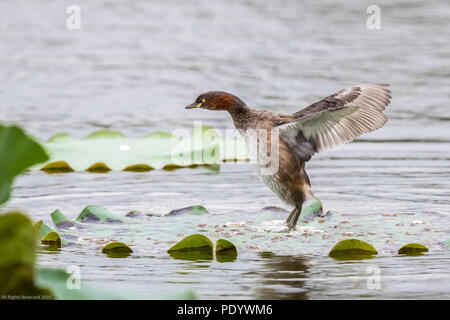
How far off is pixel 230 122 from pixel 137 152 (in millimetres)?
2353

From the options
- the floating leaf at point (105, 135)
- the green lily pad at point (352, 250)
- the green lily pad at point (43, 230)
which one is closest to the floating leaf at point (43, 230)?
the green lily pad at point (43, 230)

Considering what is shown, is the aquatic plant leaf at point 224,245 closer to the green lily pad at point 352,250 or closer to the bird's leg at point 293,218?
the green lily pad at point 352,250

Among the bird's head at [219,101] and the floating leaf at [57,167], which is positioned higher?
the bird's head at [219,101]

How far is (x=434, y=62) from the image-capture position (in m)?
13.8

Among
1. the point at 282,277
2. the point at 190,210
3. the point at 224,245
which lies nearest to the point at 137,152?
the point at 190,210

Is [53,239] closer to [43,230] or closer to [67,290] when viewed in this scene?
[43,230]

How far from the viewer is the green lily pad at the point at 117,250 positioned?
225 inches

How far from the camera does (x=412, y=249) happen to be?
577cm

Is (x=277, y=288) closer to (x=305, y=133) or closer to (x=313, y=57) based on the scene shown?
(x=305, y=133)

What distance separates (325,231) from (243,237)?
635 millimetres

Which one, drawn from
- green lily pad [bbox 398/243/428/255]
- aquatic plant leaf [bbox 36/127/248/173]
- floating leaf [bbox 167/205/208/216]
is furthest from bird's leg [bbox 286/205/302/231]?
aquatic plant leaf [bbox 36/127/248/173]

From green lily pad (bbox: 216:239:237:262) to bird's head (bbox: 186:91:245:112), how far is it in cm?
157

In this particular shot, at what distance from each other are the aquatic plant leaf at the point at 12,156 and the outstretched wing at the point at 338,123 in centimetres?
391
